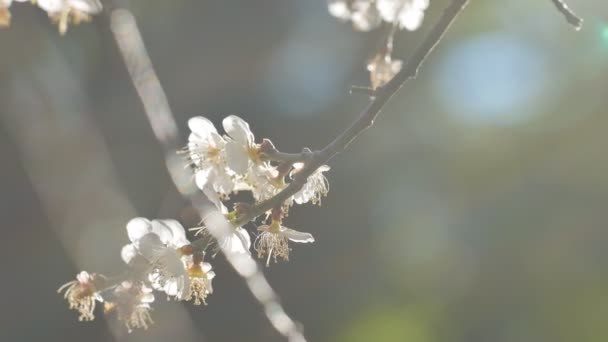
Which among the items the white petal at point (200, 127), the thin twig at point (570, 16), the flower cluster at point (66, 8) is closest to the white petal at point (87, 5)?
the flower cluster at point (66, 8)

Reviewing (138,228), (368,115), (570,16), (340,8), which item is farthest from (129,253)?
(570,16)

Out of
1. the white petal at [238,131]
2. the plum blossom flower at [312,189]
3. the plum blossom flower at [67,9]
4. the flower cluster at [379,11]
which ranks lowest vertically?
the plum blossom flower at [312,189]

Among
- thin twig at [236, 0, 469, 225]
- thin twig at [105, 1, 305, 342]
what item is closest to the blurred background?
thin twig at [105, 1, 305, 342]

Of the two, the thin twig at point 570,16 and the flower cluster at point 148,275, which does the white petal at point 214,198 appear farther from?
the thin twig at point 570,16

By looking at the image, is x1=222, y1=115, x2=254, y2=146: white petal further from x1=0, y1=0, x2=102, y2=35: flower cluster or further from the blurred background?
the blurred background

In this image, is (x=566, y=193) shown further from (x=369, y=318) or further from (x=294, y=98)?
(x=294, y=98)

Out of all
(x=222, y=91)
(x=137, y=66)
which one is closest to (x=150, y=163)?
(x=222, y=91)
